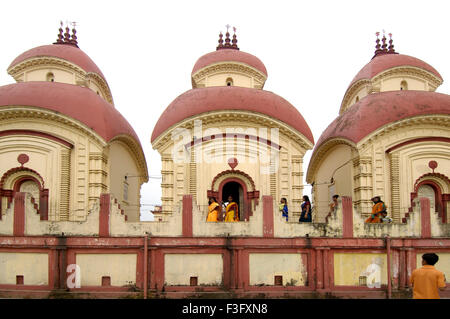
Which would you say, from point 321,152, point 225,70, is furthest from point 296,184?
point 225,70

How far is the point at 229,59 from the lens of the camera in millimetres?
20484

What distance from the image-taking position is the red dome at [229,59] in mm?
20547

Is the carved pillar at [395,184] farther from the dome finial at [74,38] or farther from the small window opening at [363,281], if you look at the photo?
the dome finial at [74,38]

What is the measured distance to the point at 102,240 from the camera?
13.4m

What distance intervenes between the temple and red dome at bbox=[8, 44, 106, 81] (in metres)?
0.07

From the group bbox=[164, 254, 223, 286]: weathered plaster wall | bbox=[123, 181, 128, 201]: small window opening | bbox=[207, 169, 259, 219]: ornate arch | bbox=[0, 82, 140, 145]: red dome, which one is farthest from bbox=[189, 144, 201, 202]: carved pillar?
bbox=[123, 181, 128, 201]: small window opening

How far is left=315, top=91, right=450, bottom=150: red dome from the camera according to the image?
1752 cm

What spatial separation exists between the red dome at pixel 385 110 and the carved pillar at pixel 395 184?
1.33 meters

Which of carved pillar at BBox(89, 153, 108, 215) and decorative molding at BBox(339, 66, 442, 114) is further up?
decorative molding at BBox(339, 66, 442, 114)

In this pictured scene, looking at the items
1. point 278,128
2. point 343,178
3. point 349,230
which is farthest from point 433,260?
point 343,178

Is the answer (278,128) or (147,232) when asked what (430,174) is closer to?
(278,128)

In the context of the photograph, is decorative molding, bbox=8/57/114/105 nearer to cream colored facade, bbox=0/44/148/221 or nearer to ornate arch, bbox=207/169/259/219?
cream colored facade, bbox=0/44/148/221

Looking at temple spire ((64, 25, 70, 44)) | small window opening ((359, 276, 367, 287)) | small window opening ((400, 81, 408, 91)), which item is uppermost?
temple spire ((64, 25, 70, 44))

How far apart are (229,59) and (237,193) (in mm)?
5699
